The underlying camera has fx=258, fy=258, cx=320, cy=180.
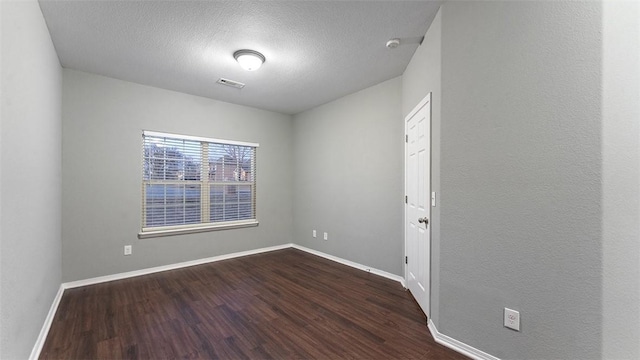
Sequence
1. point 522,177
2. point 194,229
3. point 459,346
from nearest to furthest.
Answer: point 522,177 < point 459,346 < point 194,229

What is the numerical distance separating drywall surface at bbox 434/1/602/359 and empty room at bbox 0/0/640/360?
11 mm

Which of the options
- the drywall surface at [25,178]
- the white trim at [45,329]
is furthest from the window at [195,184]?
the drywall surface at [25,178]

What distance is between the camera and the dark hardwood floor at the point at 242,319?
1.98m

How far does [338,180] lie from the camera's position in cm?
434

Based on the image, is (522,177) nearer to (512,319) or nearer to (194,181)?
(512,319)

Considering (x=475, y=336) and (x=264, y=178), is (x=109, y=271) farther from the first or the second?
(x=475, y=336)

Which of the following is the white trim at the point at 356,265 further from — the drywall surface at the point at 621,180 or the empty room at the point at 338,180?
the drywall surface at the point at 621,180

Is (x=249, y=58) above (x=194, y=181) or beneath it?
above

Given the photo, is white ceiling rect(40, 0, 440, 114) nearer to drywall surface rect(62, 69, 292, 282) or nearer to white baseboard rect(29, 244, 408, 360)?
drywall surface rect(62, 69, 292, 282)

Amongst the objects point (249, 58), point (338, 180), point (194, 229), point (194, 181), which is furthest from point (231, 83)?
point (194, 229)

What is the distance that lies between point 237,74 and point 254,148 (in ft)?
5.64

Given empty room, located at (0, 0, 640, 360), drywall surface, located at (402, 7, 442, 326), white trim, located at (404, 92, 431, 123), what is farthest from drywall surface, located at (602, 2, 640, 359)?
white trim, located at (404, 92, 431, 123)

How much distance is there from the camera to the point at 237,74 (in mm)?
3365

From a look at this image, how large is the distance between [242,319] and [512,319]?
218 centimetres
